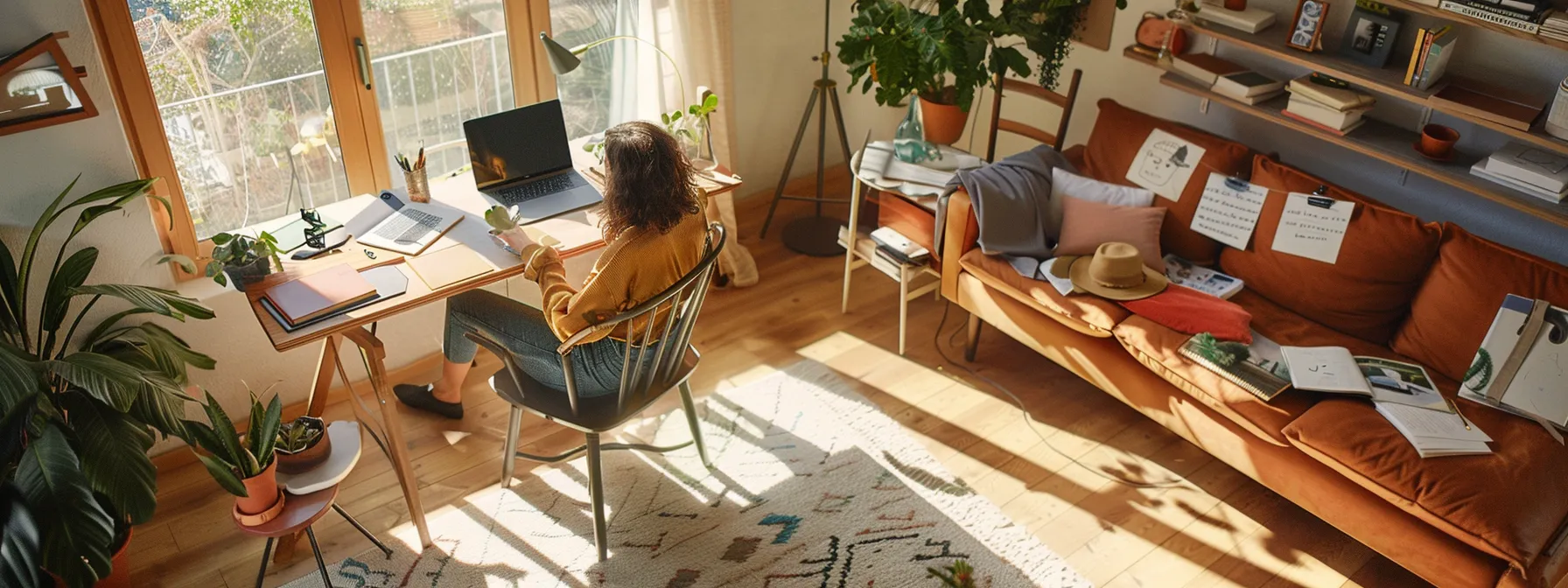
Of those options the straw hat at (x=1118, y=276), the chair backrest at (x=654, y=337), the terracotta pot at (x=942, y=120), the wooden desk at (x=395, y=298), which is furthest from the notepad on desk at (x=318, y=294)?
the straw hat at (x=1118, y=276)

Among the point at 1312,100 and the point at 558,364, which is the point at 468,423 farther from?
the point at 1312,100

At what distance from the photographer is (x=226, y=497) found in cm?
290

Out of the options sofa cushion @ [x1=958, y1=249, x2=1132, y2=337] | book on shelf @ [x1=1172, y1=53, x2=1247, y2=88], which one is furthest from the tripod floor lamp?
book on shelf @ [x1=1172, y1=53, x2=1247, y2=88]

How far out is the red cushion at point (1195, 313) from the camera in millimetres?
2928

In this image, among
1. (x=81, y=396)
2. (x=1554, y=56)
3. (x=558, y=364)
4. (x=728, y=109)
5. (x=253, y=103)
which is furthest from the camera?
(x=728, y=109)

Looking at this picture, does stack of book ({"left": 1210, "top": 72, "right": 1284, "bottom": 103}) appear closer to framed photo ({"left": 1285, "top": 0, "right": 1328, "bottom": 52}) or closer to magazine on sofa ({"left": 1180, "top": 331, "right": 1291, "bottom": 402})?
framed photo ({"left": 1285, "top": 0, "right": 1328, "bottom": 52})

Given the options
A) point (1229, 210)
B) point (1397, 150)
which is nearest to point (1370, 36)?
point (1397, 150)

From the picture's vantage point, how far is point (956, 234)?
330 centimetres

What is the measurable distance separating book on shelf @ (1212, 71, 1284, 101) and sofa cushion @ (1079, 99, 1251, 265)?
5.8 inches

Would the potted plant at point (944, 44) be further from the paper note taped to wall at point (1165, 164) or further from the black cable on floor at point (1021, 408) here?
the black cable on floor at point (1021, 408)

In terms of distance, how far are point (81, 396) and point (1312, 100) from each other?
3144 mm

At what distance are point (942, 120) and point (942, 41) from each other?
331 mm

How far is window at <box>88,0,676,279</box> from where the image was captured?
108 inches

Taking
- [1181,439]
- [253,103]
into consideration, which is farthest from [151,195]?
[1181,439]
